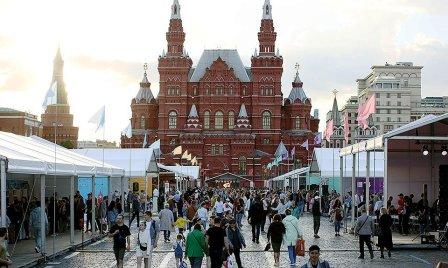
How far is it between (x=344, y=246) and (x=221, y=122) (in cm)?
9911

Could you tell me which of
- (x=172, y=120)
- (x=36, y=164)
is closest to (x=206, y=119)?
(x=172, y=120)

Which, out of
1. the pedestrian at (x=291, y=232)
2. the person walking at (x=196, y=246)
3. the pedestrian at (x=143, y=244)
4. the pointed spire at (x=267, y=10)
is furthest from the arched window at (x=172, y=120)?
the person walking at (x=196, y=246)

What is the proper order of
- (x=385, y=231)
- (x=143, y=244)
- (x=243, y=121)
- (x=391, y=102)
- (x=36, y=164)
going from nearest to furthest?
(x=143, y=244) < (x=36, y=164) < (x=385, y=231) < (x=243, y=121) < (x=391, y=102)

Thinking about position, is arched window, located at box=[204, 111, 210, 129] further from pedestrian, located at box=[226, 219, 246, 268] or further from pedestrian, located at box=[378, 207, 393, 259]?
pedestrian, located at box=[226, 219, 246, 268]

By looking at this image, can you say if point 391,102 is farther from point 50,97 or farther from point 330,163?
point 50,97

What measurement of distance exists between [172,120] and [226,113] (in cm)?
809

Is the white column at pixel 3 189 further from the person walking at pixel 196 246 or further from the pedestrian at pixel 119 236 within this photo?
the person walking at pixel 196 246

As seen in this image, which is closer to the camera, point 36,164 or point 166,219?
point 36,164

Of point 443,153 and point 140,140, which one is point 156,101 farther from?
point 443,153

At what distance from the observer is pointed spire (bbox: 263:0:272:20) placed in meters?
126

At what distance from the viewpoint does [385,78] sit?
573ft

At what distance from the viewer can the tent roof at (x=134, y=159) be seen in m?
50.5

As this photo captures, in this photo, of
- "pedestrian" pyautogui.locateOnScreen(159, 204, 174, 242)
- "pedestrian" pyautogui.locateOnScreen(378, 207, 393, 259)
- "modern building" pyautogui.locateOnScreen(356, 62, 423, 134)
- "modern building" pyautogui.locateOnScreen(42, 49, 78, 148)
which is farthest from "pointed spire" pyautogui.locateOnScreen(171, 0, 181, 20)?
"pedestrian" pyautogui.locateOnScreen(378, 207, 393, 259)

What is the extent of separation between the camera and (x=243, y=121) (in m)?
124
